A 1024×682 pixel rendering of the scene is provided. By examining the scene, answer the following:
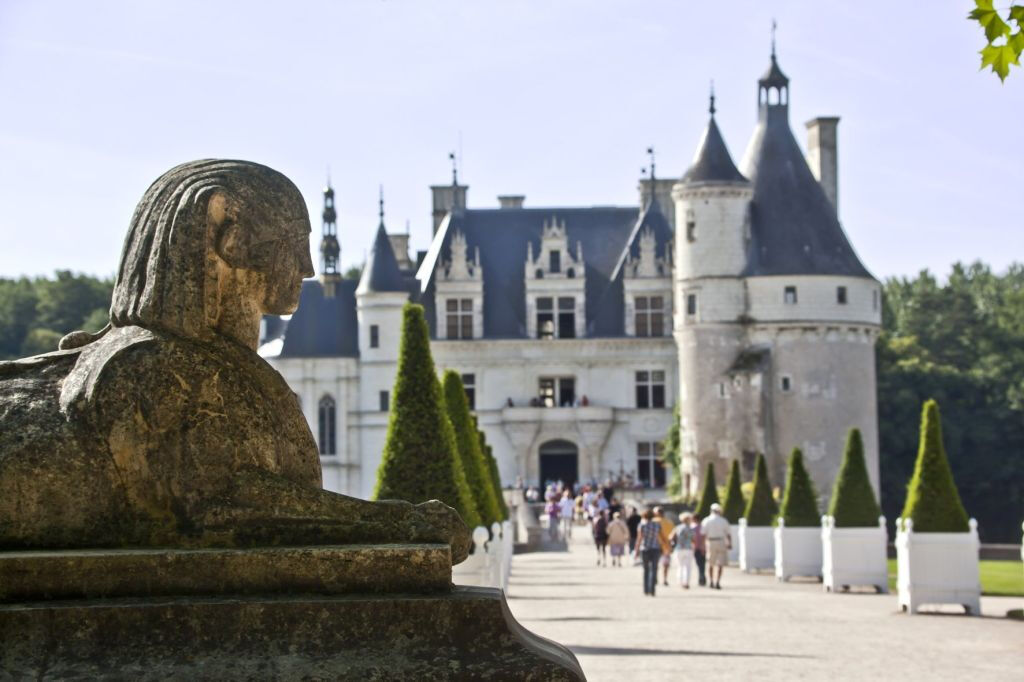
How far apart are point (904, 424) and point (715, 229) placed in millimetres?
10986

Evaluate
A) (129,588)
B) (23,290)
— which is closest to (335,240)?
(23,290)

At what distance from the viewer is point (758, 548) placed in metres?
28.2

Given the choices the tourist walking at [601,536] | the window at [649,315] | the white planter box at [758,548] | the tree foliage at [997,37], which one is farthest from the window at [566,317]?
the tree foliage at [997,37]

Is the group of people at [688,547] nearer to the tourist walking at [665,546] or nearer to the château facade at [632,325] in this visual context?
the tourist walking at [665,546]

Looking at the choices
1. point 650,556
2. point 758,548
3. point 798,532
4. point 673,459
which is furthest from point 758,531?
point 673,459

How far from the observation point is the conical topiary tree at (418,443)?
14719mm

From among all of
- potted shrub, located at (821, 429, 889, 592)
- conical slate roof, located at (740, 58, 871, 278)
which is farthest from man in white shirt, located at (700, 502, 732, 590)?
conical slate roof, located at (740, 58, 871, 278)

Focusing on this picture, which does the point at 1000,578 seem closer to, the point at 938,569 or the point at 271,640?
the point at 938,569

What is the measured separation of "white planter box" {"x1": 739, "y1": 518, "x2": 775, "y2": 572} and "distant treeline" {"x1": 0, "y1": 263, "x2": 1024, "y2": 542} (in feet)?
89.4

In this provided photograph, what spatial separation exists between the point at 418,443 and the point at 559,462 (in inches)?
1730

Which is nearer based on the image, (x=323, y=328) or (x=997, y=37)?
(x=997, y=37)

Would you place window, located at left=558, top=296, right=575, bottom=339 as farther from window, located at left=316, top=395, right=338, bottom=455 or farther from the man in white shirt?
the man in white shirt

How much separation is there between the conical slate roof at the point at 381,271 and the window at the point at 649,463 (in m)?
9.21

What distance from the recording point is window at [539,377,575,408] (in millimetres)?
A: 59188
